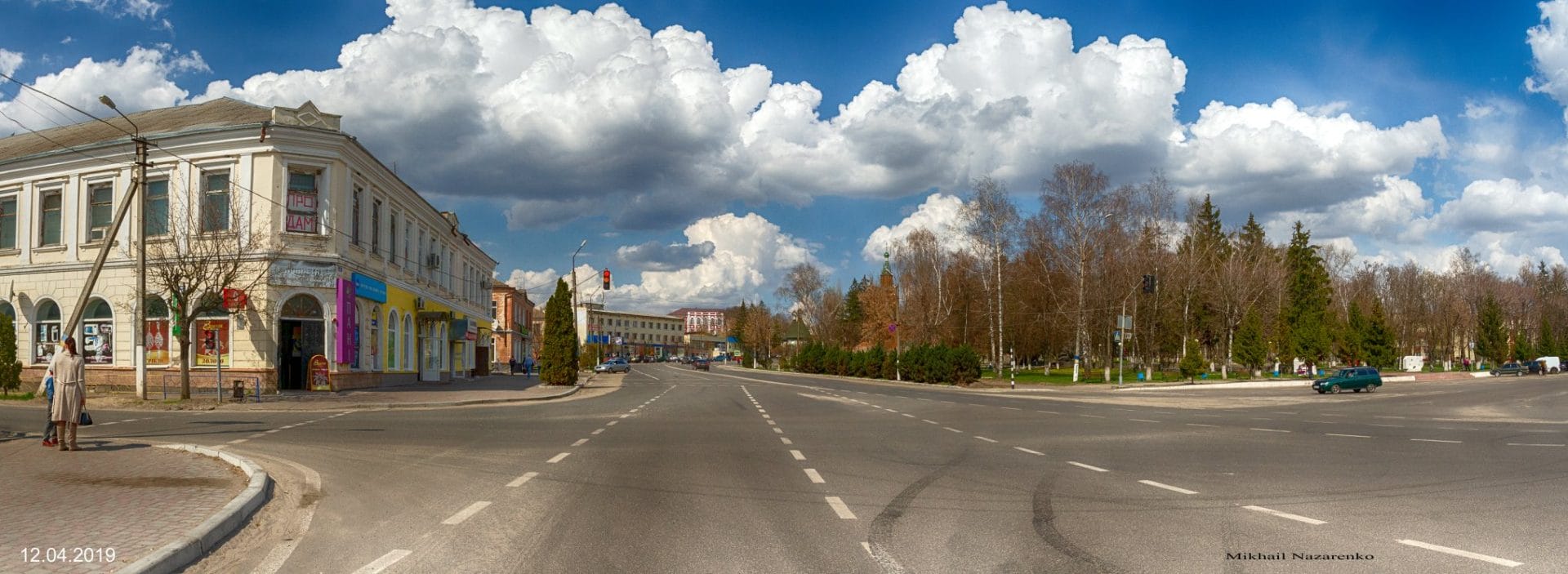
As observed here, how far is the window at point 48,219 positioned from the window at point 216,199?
28.7 feet

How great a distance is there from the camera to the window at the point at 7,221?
128ft

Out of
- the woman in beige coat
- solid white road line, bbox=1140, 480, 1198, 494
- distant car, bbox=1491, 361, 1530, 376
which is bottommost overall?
distant car, bbox=1491, 361, 1530, 376

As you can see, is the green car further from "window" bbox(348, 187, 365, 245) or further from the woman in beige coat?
the woman in beige coat

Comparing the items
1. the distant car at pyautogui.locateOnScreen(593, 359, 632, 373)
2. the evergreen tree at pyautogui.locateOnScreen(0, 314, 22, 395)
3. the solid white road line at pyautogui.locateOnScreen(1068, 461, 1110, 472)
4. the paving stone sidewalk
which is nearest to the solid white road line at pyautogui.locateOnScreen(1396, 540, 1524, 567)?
the solid white road line at pyautogui.locateOnScreen(1068, 461, 1110, 472)

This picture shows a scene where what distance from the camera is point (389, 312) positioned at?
1615 inches

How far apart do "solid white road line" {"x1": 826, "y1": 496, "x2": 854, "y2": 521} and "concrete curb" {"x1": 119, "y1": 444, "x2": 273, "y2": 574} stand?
5.01 metres

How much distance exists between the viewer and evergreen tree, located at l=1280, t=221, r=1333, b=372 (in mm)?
67438

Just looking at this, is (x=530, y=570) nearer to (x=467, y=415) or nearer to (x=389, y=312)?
(x=467, y=415)

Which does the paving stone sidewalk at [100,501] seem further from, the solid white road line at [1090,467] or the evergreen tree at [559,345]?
the evergreen tree at [559,345]

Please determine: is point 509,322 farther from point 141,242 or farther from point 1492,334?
point 1492,334

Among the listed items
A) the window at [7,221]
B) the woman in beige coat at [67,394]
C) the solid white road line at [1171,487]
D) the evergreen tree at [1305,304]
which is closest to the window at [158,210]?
the window at [7,221]

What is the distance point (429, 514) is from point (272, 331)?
28750 mm

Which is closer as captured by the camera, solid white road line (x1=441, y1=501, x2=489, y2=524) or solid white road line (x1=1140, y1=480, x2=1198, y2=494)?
solid white road line (x1=441, y1=501, x2=489, y2=524)

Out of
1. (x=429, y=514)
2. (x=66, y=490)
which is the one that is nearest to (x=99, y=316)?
(x=66, y=490)
